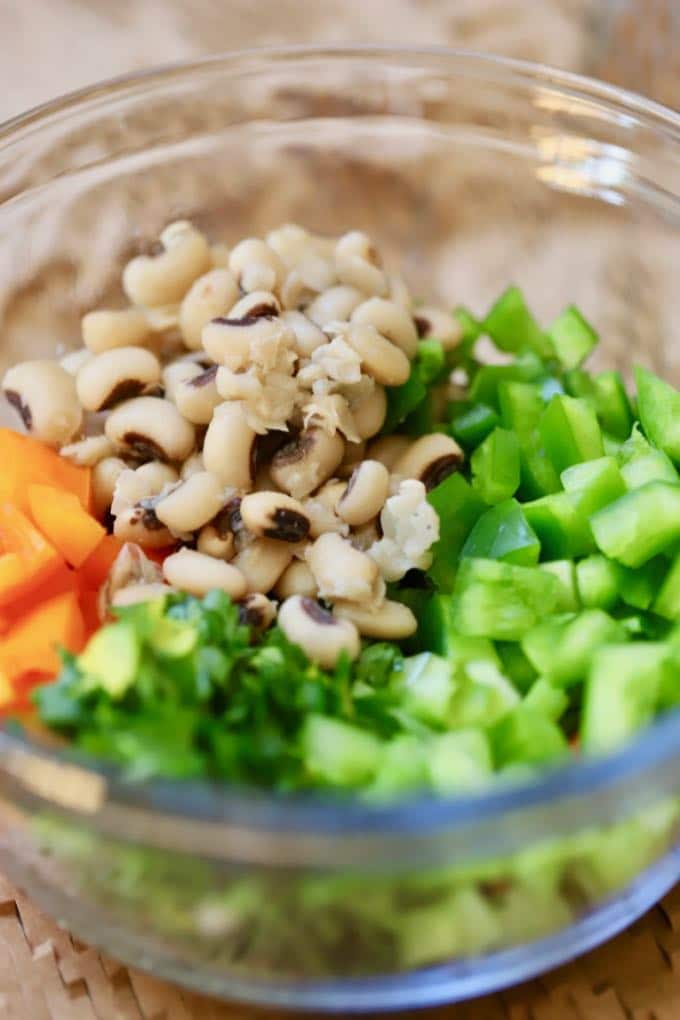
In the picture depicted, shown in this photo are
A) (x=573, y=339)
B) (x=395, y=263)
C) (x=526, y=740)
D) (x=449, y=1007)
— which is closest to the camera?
(x=526, y=740)

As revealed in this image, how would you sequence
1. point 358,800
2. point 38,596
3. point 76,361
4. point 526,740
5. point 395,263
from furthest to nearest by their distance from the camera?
1. point 395,263
2. point 76,361
3. point 38,596
4. point 526,740
5. point 358,800

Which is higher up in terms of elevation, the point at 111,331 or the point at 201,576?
the point at 111,331

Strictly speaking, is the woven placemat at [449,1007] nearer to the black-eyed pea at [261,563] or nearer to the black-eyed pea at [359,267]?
the black-eyed pea at [261,563]

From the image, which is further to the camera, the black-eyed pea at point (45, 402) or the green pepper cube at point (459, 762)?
the black-eyed pea at point (45, 402)

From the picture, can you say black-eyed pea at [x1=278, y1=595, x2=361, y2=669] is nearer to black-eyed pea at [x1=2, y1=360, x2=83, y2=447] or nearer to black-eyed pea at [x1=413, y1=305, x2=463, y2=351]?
black-eyed pea at [x1=2, y1=360, x2=83, y2=447]

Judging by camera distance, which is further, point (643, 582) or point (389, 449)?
point (389, 449)

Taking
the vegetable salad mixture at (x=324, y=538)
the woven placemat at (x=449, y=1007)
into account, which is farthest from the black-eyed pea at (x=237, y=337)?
the woven placemat at (x=449, y=1007)

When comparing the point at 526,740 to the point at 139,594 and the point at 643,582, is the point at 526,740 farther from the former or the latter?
the point at 139,594

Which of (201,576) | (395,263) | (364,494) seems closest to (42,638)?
(201,576)
